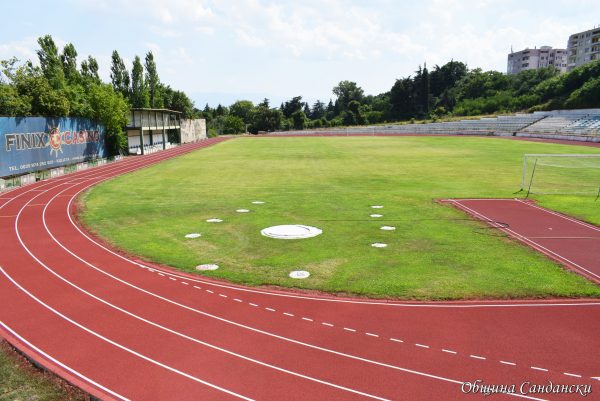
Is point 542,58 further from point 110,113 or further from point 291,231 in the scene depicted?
point 291,231

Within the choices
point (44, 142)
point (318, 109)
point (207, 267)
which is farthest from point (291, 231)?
point (318, 109)

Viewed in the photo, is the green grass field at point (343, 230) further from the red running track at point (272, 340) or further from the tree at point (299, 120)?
the tree at point (299, 120)

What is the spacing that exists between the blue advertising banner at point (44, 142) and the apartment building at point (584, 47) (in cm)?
13778

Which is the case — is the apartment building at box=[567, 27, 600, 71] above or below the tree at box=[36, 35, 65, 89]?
above

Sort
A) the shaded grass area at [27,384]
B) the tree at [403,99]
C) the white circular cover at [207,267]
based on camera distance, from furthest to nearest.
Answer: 1. the tree at [403,99]
2. the white circular cover at [207,267]
3. the shaded grass area at [27,384]

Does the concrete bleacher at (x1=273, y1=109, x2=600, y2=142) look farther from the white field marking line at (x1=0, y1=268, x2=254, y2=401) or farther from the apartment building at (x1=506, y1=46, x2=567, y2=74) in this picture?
the apartment building at (x1=506, y1=46, x2=567, y2=74)

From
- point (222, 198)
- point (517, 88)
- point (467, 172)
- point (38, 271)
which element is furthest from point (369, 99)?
point (38, 271)

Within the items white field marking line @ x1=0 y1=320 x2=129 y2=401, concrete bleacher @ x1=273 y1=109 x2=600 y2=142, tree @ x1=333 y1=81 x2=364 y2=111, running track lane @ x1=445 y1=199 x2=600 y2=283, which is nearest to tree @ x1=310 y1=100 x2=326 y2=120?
tree @ x1=333 y1=81 x2=364 y2=111

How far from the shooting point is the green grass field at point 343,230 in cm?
1362

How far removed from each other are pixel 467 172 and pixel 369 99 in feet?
435

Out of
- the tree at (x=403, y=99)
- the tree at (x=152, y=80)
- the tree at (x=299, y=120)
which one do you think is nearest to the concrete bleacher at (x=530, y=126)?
the tree at (x=403, y=99)

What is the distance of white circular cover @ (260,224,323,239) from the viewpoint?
61.3ft

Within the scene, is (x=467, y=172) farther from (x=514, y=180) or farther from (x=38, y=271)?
(x=38, y=271)

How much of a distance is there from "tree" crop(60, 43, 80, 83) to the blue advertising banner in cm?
1821
